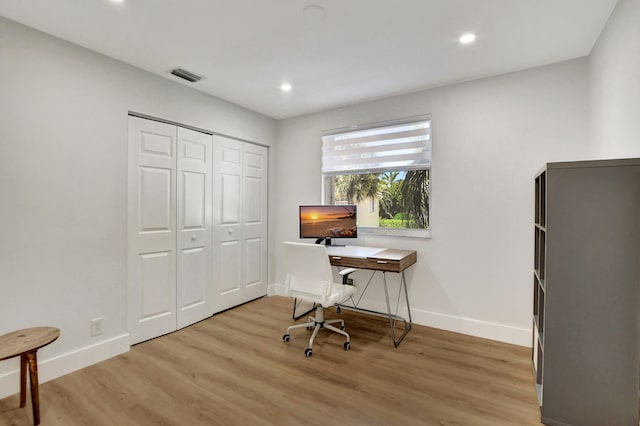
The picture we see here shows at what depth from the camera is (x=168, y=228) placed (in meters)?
3.06

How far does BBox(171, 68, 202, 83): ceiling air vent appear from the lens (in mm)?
2863

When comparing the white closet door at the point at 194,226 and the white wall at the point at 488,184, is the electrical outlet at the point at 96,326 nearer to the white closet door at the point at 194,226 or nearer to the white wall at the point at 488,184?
the white closet door at the point at 194,226

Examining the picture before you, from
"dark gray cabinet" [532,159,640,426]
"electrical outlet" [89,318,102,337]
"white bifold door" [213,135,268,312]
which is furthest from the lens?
"white bifold door" [213,135,268,312]

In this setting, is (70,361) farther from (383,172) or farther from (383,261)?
(383,172)

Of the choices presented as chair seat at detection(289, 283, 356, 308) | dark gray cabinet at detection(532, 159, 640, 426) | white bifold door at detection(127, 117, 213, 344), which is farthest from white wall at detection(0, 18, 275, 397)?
dark gray cabinet at detection(532, 159, 640, 426)

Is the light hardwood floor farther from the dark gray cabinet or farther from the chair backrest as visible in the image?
the chair backrest

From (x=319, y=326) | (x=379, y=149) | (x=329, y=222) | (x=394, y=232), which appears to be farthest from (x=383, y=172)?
(x=319, y=326)

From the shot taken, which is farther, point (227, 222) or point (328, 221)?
point (227, 222)

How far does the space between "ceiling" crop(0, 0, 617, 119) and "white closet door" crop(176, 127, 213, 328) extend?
→ 70 cm

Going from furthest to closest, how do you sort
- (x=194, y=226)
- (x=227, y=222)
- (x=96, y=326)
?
(x=227, y=222) < (x=194, y=226) < (x=96, y=326)

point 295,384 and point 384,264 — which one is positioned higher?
point 384,264

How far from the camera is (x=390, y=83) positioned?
312 centimetres

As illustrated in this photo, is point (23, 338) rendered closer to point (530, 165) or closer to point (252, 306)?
point (252, 306)

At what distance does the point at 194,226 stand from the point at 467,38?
10.1 ft
